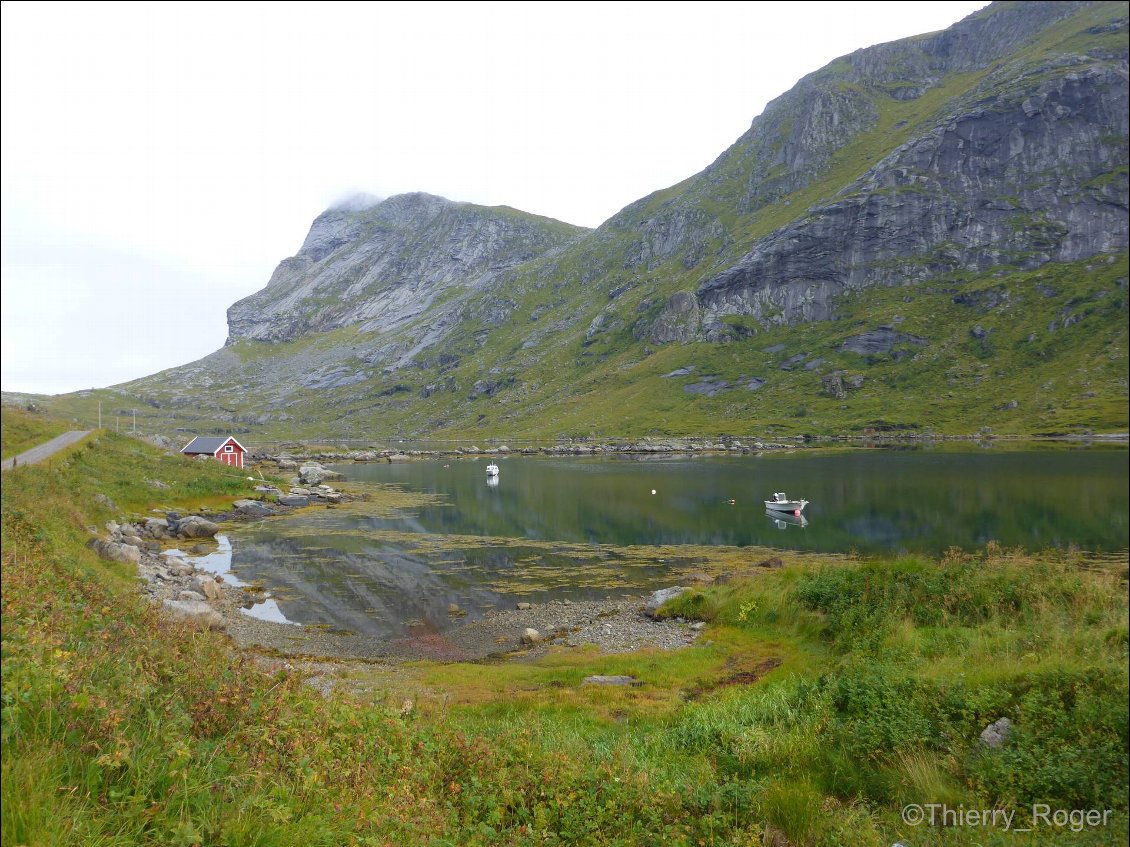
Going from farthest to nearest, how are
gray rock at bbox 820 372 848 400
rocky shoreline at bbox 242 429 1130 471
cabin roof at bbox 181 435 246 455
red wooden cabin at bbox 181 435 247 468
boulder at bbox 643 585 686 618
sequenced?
gray rock at bbox 820 372 848 400 → rocky shoreline at bbox 242 429 1130 471 → cabin roof at bbox 181 435 246 455 → red wooden cabin at bbox 181 435 247 468 → boulder at bbox 643 585 686 618

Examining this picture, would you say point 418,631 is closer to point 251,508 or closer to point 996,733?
point 996,733

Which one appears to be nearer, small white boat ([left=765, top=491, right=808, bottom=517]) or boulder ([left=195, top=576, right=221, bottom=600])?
boulder ([left=195, top=576, right=221, bottom=600])

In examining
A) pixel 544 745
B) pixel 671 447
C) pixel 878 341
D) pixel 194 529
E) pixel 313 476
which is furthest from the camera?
pixel 878 341

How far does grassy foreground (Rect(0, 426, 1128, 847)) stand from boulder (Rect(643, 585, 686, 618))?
39.0ft

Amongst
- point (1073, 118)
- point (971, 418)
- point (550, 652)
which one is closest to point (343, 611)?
point (550, 652)

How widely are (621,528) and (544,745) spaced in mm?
40420

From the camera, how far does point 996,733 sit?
28.6 feet

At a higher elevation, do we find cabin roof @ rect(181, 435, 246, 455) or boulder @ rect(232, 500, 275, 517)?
cabin roof @ rect(181, 435, 246, 455)

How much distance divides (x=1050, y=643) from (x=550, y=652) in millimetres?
16407

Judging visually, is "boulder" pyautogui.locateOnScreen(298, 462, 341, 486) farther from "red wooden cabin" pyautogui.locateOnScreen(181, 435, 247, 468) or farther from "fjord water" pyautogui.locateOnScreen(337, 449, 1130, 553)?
"fjord water" pyautogui.locateOnScreen(337, 449, 1130, 553)

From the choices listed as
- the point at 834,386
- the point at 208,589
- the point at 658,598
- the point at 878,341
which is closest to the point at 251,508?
the point at 208,589

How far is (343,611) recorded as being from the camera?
29078 mm

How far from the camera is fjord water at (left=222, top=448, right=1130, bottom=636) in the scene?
32.7 metres

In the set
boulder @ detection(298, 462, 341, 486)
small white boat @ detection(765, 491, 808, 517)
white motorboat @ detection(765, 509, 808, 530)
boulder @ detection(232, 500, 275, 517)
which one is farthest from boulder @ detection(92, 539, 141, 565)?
boulder @ detection(298, 462, 341, 486)
